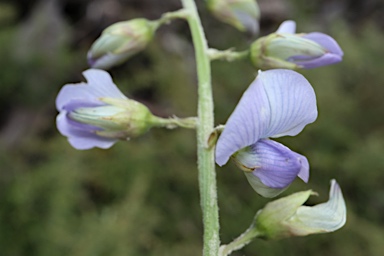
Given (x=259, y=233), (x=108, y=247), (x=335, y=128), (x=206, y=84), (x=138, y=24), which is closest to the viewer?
(x=259, y=233)

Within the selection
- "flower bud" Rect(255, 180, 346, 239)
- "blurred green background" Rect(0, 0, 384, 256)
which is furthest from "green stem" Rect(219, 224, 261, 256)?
"blurred green background" Rect(0, 0, 384, 256)

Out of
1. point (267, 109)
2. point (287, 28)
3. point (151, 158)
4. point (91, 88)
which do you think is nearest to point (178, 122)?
point (91, 88)

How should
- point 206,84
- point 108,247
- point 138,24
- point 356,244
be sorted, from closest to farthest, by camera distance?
1. point 206,84
2. point 138,24
3. point 108,247
4. point 356,244

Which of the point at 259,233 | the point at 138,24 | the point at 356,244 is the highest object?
the point at 138,24

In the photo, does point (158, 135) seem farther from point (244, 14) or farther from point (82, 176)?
point (244, 14)

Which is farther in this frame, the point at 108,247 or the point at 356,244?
the point at 356,244

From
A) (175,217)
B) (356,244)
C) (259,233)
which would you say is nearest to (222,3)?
(259,233)

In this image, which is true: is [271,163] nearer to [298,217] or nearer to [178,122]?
[298,217]

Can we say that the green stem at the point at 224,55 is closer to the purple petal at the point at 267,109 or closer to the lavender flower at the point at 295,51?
the lavender flower at the point at 295,51
